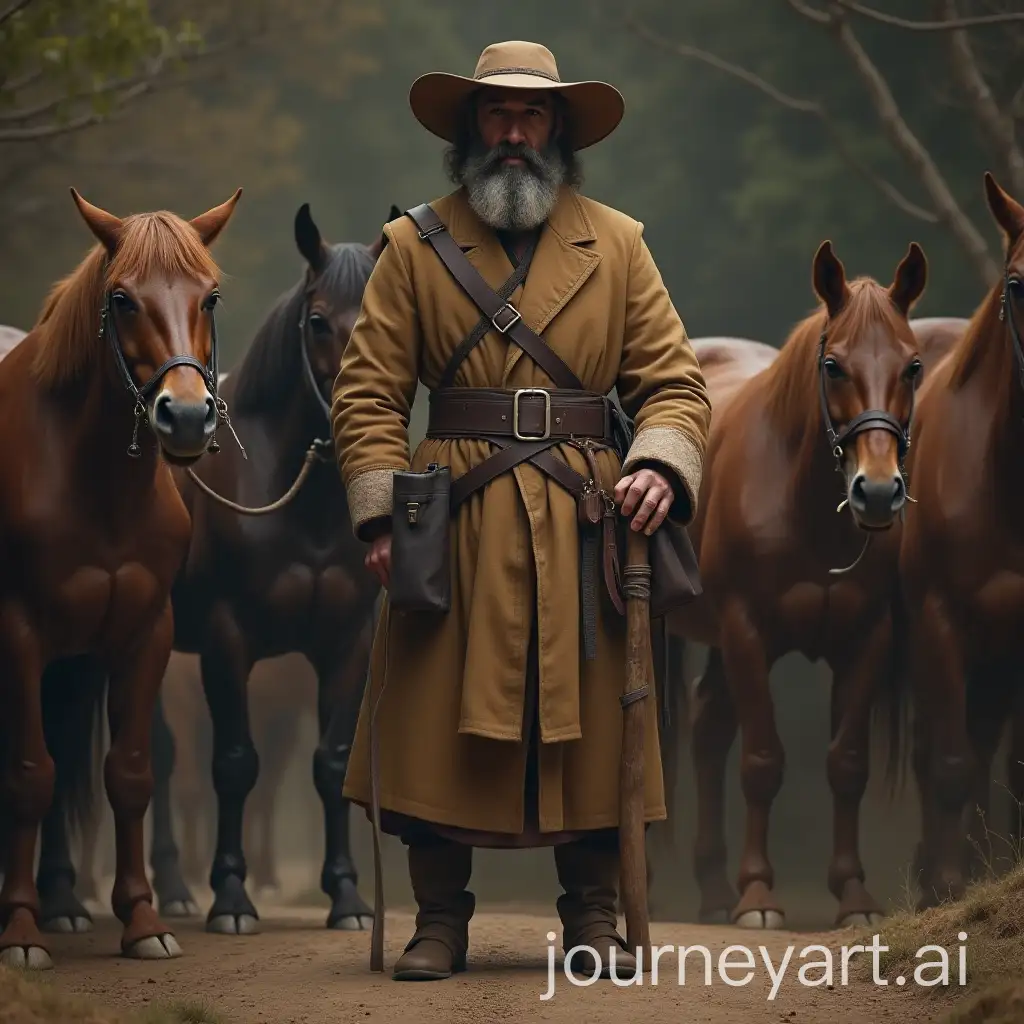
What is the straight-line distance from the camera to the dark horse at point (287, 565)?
8.32 metres

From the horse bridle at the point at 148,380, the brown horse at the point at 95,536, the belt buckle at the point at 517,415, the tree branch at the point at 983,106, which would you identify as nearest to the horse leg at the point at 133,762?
the brown horse at the point at 95,536

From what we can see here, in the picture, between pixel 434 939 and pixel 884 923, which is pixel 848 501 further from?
pixel 434 939

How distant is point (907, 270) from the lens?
25.1 feet

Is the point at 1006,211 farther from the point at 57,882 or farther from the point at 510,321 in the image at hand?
the point at 57,882

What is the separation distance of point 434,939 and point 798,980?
3.37 ft

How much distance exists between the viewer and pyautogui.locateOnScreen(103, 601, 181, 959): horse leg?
7018 mm

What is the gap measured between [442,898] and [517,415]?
4.46 feet

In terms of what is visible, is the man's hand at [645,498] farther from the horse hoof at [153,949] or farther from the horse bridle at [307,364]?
the horse bridle at [307,364]

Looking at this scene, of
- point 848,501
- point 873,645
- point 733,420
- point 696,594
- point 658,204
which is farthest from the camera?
point 658,204

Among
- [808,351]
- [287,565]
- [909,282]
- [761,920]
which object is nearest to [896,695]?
[761,920]

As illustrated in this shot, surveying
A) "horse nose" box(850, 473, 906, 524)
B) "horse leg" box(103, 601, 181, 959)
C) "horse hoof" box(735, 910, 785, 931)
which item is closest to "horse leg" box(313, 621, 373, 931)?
"horse leg" box(103, 601, 181, 959)

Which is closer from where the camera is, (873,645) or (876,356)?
(876,356)

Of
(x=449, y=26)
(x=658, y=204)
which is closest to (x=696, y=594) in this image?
(x=658, y=204)

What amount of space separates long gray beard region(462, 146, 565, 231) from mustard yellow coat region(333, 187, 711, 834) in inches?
3.2
